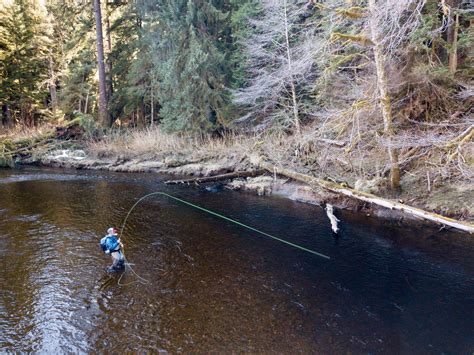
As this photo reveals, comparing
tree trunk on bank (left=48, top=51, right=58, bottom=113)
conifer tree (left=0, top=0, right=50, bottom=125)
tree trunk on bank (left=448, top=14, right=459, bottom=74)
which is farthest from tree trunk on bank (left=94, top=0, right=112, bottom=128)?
tree trunk on bank (left=448, top=14, right=459, bottom=74)

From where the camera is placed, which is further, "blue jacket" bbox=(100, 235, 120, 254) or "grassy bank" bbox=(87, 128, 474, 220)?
"grassy bank" bbox=(87, 128, 474, 220)

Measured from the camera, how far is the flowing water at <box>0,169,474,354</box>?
14.7 ft

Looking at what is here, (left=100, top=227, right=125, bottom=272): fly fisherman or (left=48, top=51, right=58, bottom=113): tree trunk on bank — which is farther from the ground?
(left=48, top=51, right=58, bottom=113): tree trunk on bank

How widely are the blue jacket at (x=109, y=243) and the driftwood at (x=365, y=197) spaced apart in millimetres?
6340

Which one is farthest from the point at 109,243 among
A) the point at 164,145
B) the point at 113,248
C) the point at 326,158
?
the point at 164,145

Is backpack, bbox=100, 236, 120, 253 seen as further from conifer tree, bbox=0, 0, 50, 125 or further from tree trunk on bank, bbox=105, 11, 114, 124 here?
conifer tree, bbox=0, 0, 50, 125

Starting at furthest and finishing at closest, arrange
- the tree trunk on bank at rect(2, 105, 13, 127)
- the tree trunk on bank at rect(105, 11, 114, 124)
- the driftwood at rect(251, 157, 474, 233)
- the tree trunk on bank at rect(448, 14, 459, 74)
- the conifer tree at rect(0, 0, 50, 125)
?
the tree trunk on bank at rect(2, 105, 13, 127) < the tree trunk on bank at rect(105, 11, 114, 124) < the conifer tree at rect(0, 0, 50, 125) < the tree trunk on bank at rect(448, 14, 459, 74) < the driftwood at rect(251, 157, 474, 233)

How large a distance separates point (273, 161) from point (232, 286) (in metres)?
8.13

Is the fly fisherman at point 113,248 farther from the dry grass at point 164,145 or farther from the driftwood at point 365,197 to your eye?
the dry grass at point 164,145

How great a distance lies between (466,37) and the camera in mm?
9156

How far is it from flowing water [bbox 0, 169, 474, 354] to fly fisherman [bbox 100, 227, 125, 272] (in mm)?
250

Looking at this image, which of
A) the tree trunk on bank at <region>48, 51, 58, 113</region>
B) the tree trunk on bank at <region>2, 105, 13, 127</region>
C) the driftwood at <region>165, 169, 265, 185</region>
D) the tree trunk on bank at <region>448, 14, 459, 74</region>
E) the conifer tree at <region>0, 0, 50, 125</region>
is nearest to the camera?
the tree trunk on bank at <region>448, 14, 459, 74</region>

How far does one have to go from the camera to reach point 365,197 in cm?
906

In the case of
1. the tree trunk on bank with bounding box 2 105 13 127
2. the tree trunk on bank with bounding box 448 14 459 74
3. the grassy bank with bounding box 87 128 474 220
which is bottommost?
the grassy bank with bounding box 87 128 474 220
